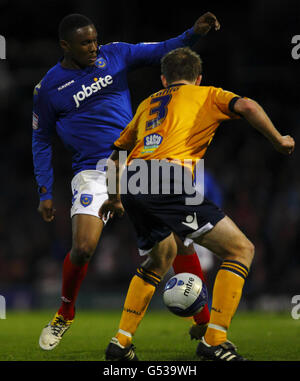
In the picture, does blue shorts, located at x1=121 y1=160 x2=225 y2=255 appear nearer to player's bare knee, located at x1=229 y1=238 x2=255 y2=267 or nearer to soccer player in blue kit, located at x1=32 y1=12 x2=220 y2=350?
player's bare knee, located at x1=229 y1=238 x2=255 y2=267

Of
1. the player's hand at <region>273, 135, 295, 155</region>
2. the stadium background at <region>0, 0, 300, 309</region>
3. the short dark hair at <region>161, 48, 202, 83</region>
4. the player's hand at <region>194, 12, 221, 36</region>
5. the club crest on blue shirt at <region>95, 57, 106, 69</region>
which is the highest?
the player's hand at <region>194, 12, 221, 36</region>

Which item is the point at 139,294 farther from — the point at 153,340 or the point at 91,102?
the point at 91,102

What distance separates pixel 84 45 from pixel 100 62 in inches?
12.2

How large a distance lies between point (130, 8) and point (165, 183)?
1216 cm

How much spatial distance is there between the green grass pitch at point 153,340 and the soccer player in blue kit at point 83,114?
362mm

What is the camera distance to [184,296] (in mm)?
4477

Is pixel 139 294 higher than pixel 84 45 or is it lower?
lower

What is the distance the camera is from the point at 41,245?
13.8 m

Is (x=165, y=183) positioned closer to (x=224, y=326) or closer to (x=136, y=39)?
(x=224, y=326)

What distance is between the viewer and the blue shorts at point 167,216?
438cm

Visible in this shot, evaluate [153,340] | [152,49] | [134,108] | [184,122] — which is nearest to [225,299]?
[184,122]

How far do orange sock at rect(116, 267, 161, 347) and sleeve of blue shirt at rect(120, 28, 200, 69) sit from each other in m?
1.96

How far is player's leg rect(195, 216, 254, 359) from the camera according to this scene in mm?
4363

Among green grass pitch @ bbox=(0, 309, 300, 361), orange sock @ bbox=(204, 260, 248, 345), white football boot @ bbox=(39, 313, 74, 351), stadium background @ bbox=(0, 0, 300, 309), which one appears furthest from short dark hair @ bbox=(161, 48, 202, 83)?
stadium background @ bbox=(0, 0, 300, 309)
